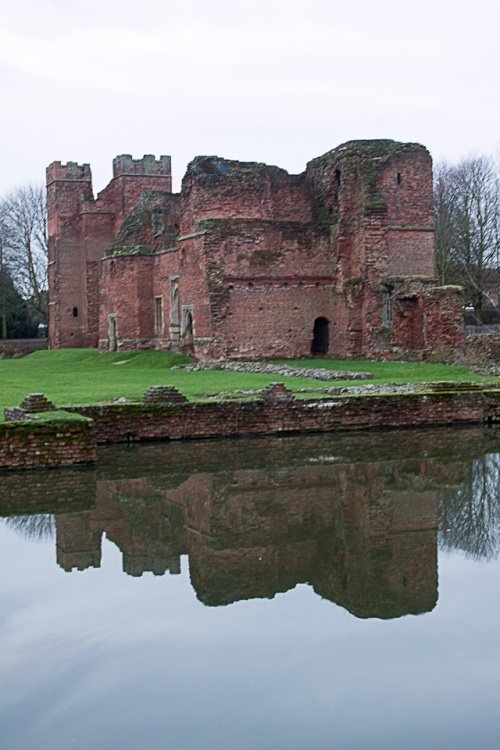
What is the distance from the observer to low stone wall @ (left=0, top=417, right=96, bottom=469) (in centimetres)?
1389

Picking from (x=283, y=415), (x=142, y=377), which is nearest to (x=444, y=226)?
(x=142, y=377)

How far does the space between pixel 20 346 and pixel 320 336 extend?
26110 millimetres

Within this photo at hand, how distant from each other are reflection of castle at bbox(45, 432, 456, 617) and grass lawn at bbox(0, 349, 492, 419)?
5.89m

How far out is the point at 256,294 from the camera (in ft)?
103

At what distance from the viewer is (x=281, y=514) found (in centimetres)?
1080

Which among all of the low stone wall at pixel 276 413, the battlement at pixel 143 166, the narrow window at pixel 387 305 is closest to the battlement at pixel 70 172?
the battlement at pixel 143 166

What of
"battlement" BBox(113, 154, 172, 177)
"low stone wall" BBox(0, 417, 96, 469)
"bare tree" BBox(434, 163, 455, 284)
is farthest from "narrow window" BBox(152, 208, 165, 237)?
"low stone wall" BBox(0, 417, 96, 469)

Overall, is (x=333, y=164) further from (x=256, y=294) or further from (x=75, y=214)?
(x=75, y=214)

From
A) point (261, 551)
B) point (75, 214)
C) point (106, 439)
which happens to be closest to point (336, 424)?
point (106, 439)

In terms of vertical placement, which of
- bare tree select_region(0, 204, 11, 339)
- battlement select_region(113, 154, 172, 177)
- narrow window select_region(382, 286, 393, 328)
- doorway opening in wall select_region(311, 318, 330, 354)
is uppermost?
battlement select_region(113, 154, 172, 177)

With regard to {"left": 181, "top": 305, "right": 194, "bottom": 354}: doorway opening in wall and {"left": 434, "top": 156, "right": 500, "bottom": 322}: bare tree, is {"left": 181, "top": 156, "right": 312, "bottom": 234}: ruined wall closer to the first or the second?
{"left": 181, "top": 305, "right": 194, "bottom": 354}: doorway opening in wall

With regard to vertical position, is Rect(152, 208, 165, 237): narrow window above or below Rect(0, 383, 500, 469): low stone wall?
above

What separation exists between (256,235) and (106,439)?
15.9 m

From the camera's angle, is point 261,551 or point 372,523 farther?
point 372,523
